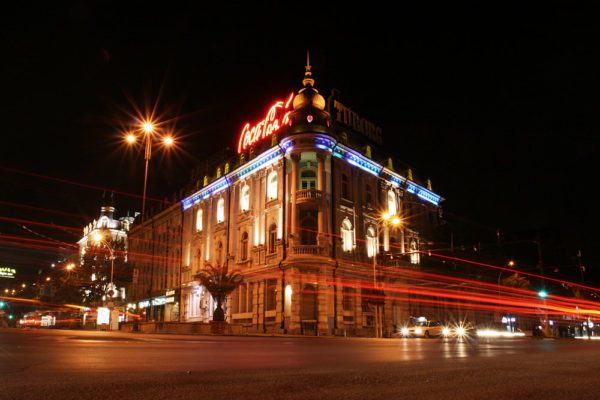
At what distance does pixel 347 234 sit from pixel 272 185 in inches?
301

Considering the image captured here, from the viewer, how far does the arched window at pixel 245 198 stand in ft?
143

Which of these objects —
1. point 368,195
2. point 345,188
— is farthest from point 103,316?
point 368,195

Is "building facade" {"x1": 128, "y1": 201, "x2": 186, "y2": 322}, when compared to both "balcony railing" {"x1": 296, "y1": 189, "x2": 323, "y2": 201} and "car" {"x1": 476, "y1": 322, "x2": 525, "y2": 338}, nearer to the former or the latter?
"balcony railing" {"x1": 296, "y1": 189, "x2": 323, "y2": 201}

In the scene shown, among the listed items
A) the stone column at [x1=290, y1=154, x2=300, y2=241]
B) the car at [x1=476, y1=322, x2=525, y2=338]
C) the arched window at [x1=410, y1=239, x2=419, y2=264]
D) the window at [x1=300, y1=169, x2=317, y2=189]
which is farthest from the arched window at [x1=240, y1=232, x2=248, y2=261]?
the car at [x1=476, y1=322, x2=525, y2=338]

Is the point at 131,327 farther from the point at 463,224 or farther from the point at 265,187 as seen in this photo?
the point at 463,224

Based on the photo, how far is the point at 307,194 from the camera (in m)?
36.8

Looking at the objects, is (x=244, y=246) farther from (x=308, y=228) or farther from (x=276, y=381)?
(x=276, y=381)

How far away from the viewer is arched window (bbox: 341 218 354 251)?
3969 cm

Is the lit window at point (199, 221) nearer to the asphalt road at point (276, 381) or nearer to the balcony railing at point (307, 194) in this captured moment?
the balcony railing at point (307, 194)

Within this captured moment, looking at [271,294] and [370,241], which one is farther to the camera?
[370,241]

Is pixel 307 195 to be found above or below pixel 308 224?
above

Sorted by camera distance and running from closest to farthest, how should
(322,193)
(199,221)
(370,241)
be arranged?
1. (322,193)
2. (370,241)
3. (199,221)

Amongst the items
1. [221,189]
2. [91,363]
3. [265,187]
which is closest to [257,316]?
[265,187]

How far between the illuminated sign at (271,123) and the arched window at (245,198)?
13.4 feet
